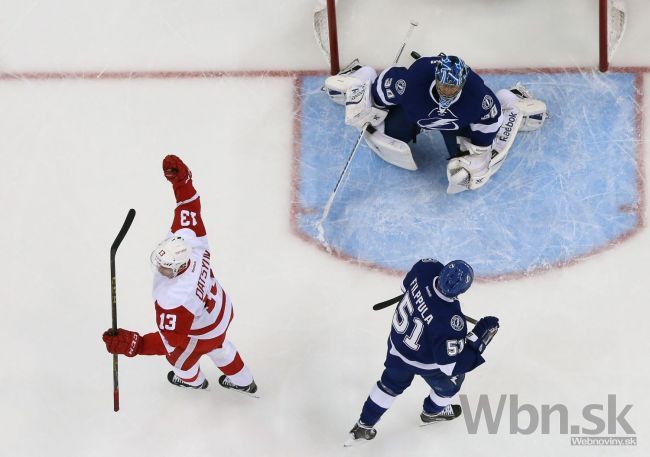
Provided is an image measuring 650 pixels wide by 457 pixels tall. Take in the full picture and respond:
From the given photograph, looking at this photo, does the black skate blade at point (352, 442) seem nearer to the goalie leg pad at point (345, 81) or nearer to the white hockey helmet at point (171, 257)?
the white hockey helmet at point (171, 257)

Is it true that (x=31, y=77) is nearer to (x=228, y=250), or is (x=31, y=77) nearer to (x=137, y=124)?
(x=137, y=124)

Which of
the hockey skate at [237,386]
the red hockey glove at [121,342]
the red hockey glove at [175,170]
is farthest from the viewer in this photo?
the hockey skate at [237,386]

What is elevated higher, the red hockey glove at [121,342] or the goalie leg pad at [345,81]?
the goalie leg pad at [345,81]

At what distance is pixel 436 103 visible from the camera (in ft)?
16.0

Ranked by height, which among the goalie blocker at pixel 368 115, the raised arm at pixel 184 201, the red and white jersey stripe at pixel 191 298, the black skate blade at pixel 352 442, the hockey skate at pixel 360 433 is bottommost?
the black skate blade at pixel 352 442

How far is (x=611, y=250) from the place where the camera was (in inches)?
204

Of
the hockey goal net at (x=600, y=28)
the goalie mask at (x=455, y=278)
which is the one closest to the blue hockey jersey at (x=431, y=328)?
the goalie mask at (x=455, y=278)

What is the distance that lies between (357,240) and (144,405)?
134cm

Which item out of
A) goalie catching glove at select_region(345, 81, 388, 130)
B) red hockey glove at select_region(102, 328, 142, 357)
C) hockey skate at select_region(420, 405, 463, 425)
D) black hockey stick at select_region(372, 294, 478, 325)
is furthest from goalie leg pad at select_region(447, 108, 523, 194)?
red hockey glove at select_region(102, 328, 142, 357)

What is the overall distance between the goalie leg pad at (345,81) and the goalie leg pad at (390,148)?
0.25 metres

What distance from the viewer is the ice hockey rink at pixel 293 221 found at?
4949 millimetres

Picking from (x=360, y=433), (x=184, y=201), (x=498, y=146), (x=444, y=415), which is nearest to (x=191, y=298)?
(x=184, y=201)

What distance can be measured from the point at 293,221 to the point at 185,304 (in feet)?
4.30

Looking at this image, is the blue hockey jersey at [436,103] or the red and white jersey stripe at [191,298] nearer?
the red and white jersey stripe at [191,298]
